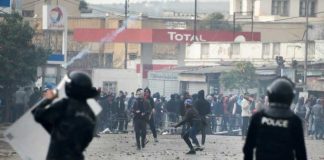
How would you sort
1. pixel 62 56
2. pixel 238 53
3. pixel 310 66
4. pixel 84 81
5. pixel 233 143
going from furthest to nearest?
pixel 238 53, pixel 310 66, pixel 62 56, pixel 233 143, pixel 84 81

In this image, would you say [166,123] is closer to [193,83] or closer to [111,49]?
[193,83]

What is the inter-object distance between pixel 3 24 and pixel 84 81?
3018cm

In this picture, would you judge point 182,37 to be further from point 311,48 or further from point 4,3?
point 4,3

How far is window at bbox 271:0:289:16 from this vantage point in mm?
99812

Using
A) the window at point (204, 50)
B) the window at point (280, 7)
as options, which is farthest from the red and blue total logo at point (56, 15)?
the window at point (280, 7)

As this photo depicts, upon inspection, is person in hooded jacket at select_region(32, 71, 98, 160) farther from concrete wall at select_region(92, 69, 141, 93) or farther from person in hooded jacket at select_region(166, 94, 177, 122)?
concrete wall at select_region(92, 69, 141, 93)

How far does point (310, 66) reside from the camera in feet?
170

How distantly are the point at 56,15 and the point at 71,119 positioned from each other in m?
40.8

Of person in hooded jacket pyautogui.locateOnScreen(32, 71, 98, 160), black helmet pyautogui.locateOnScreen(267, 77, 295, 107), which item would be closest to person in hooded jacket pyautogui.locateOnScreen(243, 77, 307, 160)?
black helmet pyautogui.locateOnScreen(267, 77, 295, 107)

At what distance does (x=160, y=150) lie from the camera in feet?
83.3

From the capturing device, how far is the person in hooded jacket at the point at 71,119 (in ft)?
27.2

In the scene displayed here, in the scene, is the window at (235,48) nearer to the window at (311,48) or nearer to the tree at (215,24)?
the window at (311,48)

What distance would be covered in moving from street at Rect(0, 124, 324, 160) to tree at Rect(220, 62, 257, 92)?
21.4 m

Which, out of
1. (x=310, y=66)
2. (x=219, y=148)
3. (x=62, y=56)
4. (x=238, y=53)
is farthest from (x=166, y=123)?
(x=238, y=53)
